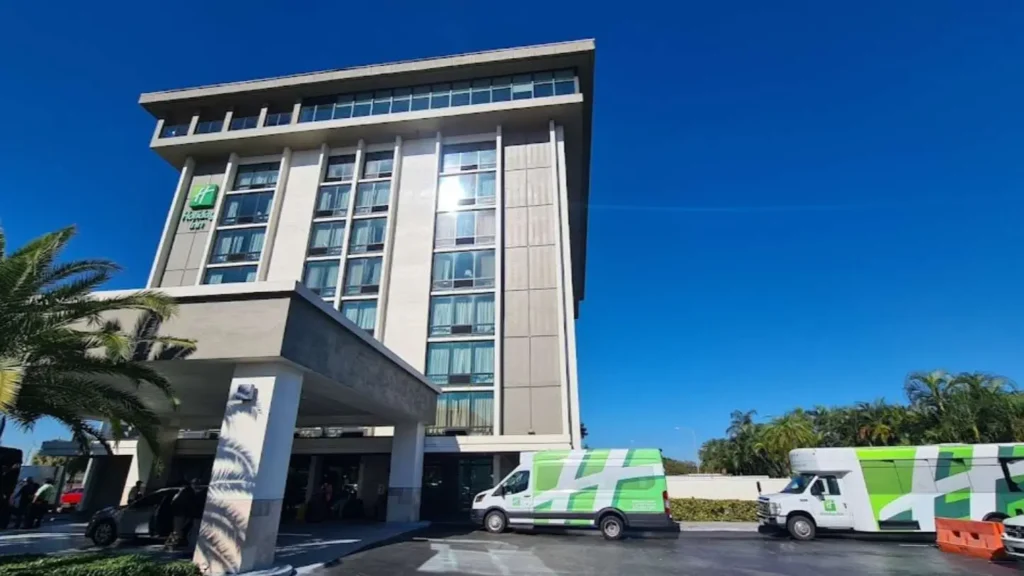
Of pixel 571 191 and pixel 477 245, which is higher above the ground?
pixel 571 191

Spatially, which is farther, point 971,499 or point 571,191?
point 571,191

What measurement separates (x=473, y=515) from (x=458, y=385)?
8.79 metres

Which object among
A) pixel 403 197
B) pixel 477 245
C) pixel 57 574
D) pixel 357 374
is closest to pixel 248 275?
pixel 403 197

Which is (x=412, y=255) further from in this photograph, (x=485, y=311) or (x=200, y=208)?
(x=200, y=208)

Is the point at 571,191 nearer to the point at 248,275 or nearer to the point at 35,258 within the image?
the point at 248,275

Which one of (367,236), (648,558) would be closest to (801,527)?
(648,558)

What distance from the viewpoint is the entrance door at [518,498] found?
16.5 m

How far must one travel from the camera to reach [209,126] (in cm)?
3481

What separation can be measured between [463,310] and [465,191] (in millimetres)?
8112

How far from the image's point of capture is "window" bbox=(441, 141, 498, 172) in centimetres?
3149

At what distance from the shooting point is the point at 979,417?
1069 inches

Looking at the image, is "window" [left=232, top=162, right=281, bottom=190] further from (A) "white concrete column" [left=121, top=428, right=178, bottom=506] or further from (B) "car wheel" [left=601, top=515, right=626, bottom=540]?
(B) "car wheel" [left=601, top=515, right=626, bottom=540]

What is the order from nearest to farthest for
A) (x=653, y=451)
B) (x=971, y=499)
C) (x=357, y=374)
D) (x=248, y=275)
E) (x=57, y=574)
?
(x=57, y=574)
(x=357, y=374)
(x=971, y=499)
(x=653, y=451)
(x=248, y=275)

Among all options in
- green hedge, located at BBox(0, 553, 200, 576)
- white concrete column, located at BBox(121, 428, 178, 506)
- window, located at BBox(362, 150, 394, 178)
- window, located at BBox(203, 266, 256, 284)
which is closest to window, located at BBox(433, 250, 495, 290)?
window, located at BBox(362, 150, 394, 178)
